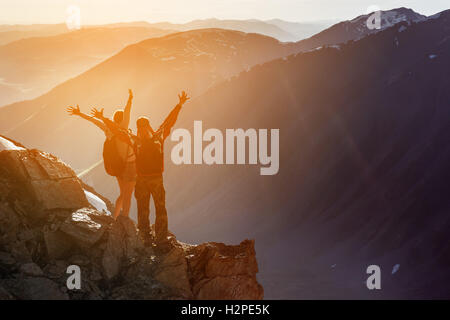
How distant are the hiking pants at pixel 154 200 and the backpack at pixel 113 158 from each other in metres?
0.42

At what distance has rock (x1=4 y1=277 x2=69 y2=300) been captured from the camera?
23.6ft

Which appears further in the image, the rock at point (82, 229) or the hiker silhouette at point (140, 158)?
the hiker silhouette at point (140, 158)

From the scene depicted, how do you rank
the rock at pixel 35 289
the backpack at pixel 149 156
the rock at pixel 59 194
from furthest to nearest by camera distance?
1. the rock at pixel 59 194
2. the backpack at pixel 149 156
3. the rock at pixel 35 289

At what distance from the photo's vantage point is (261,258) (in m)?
50.7

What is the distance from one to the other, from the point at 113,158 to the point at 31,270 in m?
2.38

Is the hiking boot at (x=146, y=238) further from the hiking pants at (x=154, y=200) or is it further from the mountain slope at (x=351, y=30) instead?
the mountain slope at (x=351, y=30)

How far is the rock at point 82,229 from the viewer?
829cm

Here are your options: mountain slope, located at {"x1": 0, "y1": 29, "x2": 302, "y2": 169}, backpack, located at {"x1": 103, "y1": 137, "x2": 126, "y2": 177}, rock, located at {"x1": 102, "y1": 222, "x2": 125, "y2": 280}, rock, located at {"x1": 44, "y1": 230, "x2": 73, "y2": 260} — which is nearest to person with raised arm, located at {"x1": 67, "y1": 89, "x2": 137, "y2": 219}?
backpack, located at {"x1": 103, "y1": 137, "x2": 126, "y2": 177}

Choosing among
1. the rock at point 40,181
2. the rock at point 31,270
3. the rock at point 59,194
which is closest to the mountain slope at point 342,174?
the rock at point 59,194

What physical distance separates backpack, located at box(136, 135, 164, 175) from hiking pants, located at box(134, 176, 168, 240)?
Result: 20 cm

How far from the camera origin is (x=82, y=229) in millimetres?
8453
